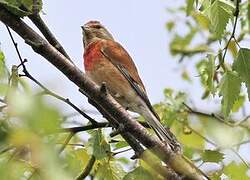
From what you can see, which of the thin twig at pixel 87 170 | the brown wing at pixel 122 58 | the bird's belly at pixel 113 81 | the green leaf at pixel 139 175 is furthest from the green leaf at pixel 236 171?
the brown wing at pixel 122 58

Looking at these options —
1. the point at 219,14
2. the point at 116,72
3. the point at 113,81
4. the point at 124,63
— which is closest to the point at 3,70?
the point at 219,14

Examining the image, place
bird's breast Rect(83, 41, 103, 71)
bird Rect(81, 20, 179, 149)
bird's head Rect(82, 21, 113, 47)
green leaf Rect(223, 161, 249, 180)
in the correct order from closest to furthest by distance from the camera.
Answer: green leaf Rect(223, 161, 249, 180)
bird Rect(81, 20, 179, 149)
bird's breast Rect(83, 41, 103, 71)
bird's head Rect(82, 21, 113, 47)

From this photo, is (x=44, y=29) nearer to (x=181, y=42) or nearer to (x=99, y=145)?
(x=99, y=145)

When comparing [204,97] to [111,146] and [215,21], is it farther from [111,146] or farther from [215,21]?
[215,21]

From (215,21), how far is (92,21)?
169 inches

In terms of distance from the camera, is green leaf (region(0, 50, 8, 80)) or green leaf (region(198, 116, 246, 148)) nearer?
green leaf (region(0, 50, 8, 80))

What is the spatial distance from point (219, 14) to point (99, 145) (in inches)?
32.1

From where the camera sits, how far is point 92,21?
636cm

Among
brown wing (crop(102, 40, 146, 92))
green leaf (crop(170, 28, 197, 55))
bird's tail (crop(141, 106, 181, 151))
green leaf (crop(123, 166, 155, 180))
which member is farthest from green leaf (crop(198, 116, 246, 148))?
green leaf (crop(170, 28, 197, 55))

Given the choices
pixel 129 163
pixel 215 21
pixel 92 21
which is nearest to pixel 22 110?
pixel 215 21

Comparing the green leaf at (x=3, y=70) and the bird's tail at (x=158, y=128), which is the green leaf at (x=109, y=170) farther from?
the green leaf at (x=3, y=70)

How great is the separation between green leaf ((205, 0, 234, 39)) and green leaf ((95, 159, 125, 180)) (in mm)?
831

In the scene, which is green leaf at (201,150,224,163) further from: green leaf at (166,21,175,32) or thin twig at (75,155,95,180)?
green leaf at (166,21,175,32)

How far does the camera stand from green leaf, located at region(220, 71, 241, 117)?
2264mm
